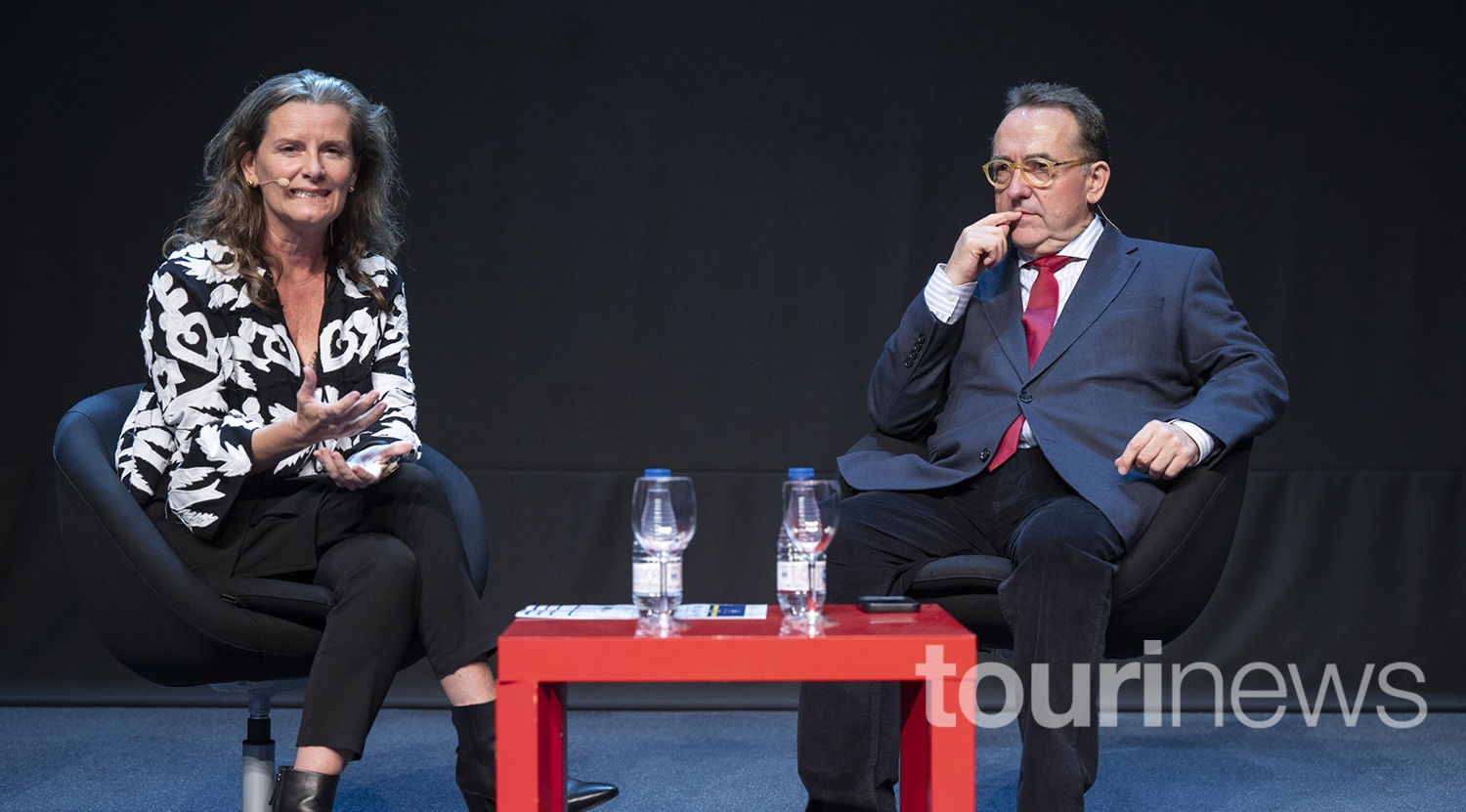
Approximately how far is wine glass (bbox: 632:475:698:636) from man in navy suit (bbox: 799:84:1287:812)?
0.49m

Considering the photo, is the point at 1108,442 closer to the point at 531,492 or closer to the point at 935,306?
the point at 935,306

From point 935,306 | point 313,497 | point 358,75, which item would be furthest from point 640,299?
point 313,497

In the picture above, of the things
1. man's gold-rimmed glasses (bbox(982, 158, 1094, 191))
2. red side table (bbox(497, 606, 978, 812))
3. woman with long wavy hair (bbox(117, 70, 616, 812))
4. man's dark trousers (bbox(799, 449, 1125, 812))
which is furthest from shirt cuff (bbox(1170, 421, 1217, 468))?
woman with long wavy hair (bbox(117, 70, 616, 812))

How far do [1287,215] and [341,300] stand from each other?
2421mm

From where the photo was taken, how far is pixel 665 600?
1.73 metres

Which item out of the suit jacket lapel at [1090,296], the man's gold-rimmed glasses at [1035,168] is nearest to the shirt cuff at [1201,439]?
the suit jacket lapel at [1090,296]

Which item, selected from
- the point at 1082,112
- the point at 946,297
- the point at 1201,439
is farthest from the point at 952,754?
the point at 1082,112

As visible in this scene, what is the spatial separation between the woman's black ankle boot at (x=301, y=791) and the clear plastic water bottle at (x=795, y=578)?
0.65 meters

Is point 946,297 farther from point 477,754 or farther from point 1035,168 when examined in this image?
point 477,754

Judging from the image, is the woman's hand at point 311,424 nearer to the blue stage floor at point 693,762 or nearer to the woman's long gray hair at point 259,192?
the woman's long gray hair at point 259,192

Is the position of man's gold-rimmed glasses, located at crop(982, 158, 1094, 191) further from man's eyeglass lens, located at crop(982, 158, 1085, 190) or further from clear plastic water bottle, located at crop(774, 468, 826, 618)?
clear plastic water bottle, located at crop(774, 468, 826, 618)

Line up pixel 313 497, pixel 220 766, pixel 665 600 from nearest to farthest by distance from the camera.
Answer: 1. pixel 665 600
2. pixel 313 497
3. pixel 220 766

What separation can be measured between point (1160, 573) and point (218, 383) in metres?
1.54

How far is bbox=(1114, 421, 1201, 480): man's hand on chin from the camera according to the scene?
6.88ft
